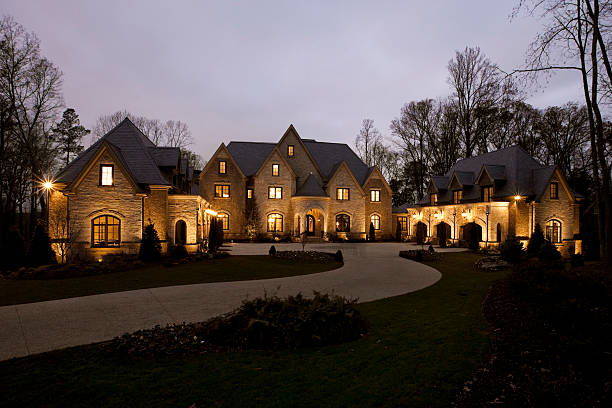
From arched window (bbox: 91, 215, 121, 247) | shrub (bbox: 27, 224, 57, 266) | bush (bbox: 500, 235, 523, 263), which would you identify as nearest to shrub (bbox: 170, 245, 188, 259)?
arched window (bbox: 91, 215, 121, 247)

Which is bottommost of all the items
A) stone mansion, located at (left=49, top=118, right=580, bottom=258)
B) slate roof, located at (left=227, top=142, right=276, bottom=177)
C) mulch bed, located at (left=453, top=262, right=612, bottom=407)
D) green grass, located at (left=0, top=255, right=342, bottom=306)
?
green grass, located at (left=0, top=255, right=342, bottom=306)

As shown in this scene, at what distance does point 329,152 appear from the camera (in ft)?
134

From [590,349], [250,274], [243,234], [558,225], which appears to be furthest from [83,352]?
[558,225]

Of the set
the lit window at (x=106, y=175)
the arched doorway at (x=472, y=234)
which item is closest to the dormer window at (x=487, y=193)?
the arched doorway at (x=472, y=234)

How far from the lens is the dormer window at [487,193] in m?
28.6

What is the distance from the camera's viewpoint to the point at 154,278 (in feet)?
45.8

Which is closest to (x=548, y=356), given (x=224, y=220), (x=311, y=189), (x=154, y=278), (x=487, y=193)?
(x=154, y=278)

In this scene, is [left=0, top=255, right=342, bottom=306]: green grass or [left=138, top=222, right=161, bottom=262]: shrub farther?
[left=138, top=222, right=161, bottom=262]: shrub

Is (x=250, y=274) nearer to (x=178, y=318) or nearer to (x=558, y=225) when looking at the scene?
(x=178, y=318)

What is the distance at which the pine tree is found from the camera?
35500 mm

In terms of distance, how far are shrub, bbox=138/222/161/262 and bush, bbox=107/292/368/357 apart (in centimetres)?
1234

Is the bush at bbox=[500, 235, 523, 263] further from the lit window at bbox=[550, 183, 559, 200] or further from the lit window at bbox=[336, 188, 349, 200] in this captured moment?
the lit window at bbox=[336, 188, 349, 200]

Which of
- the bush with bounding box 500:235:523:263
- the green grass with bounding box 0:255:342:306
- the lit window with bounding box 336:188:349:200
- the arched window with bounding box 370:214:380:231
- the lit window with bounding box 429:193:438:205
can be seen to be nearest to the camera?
the green grass with bounding box 0:255:342:306

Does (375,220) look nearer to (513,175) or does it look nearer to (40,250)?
(513,175)
